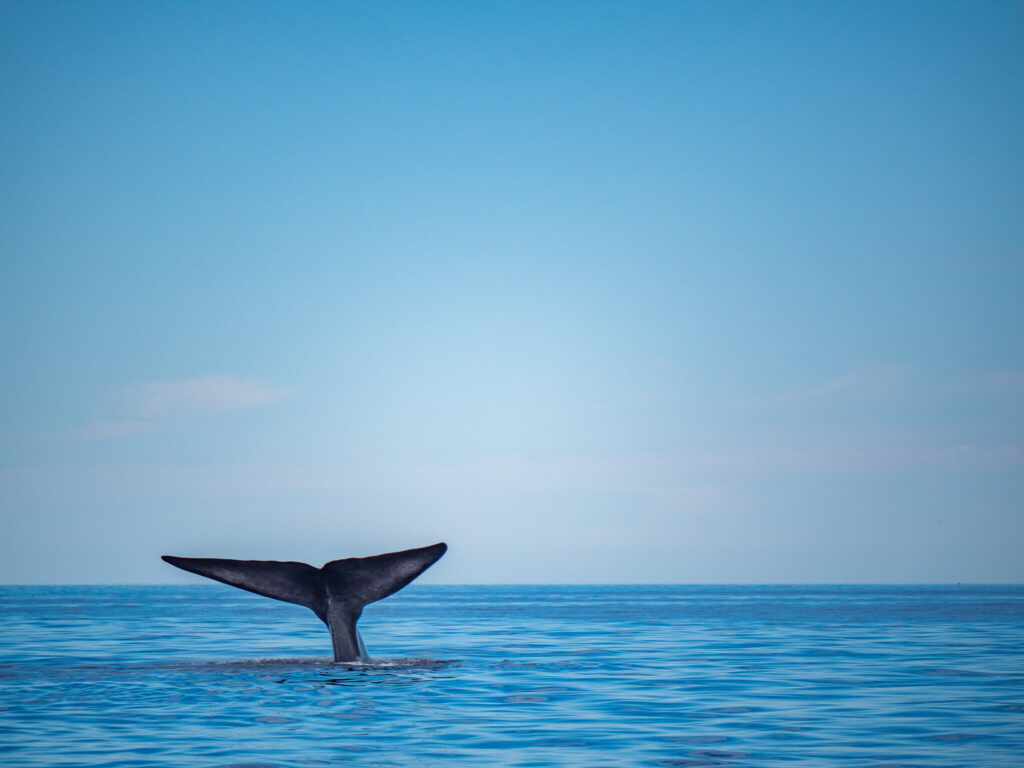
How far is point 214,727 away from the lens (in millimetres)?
12680

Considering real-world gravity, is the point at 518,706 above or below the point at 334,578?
below

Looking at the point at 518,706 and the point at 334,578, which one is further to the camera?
the point at 334,578

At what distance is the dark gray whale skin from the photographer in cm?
1488

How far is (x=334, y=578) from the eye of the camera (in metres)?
15.8

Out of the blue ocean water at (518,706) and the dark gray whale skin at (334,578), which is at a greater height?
the dark gray whale skin at (334,578)

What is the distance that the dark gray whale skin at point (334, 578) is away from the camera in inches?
586

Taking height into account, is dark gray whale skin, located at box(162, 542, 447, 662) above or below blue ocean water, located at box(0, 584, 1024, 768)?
above

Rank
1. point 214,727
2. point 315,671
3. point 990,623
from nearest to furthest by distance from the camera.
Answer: point 214,727 < point 315,671 < point 990,623

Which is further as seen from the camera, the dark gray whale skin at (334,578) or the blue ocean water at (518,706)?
the dark gray whale skin at (334,578)

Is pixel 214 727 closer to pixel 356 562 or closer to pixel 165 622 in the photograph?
pixel 356 562

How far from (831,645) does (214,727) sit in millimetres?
19672

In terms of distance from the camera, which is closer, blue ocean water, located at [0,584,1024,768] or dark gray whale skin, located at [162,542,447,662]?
blue ocean water, located at [0,584,1024,768]

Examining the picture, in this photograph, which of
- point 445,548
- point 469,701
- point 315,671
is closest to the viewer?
point 445,548

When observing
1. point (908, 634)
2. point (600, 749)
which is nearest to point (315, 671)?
point (600, 749)
